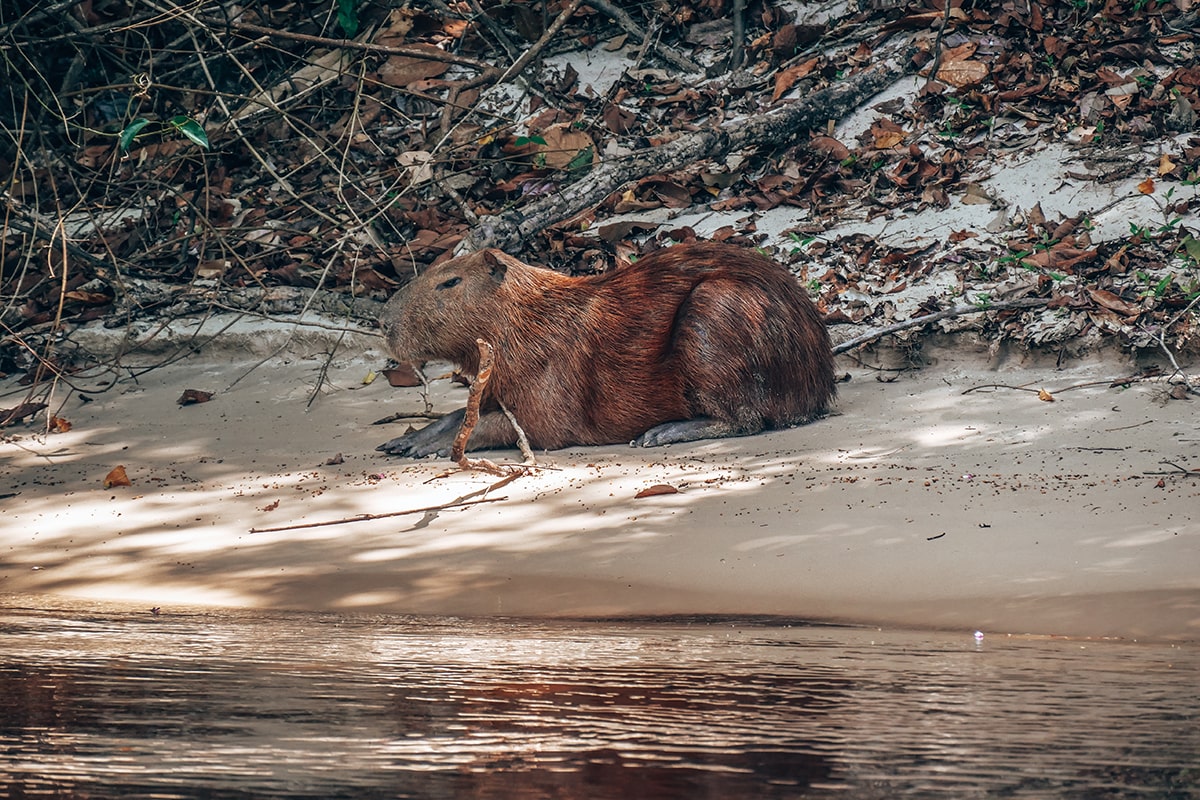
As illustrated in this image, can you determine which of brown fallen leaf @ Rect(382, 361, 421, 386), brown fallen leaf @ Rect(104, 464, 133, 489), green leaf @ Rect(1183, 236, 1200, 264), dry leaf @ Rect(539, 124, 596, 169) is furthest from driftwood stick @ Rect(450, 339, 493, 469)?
green leaf @ Rect(1183, 236, 1200, 264)

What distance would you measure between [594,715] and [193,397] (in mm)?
4664

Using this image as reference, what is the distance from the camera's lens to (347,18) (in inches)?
331

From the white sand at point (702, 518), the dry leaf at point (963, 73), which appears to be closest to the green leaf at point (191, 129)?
the white sand at point (702, 518)

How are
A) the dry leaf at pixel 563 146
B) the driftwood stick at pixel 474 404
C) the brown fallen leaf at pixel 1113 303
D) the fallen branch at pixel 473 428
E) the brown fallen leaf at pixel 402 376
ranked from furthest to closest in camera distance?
the dry leaf at pixel 563 146
the brown fallen leaf at pixel 402 376
the brown fallen leaf at pixel 1113 303
the driftwood stick at pixel 474 404
the fallen branch at pixel 473 428

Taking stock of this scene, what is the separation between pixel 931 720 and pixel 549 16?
8070 millimetres

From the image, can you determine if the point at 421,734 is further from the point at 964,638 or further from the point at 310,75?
the point at 310,75

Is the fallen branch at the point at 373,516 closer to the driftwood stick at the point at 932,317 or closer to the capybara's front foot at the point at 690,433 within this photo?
the capybara's front foot at the point at 690,433

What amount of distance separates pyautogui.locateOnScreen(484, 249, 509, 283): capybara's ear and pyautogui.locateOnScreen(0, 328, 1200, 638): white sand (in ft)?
2.73

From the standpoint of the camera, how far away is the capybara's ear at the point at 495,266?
5.95 m

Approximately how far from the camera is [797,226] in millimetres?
7395

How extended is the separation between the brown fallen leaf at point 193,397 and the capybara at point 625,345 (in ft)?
3.41

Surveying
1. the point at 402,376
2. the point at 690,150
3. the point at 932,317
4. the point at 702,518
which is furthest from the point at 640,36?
the point at 702,518

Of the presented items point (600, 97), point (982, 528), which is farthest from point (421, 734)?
point (600, 97)

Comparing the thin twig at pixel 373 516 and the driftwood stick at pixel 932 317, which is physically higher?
the driftwood stick at pixel 932 317
